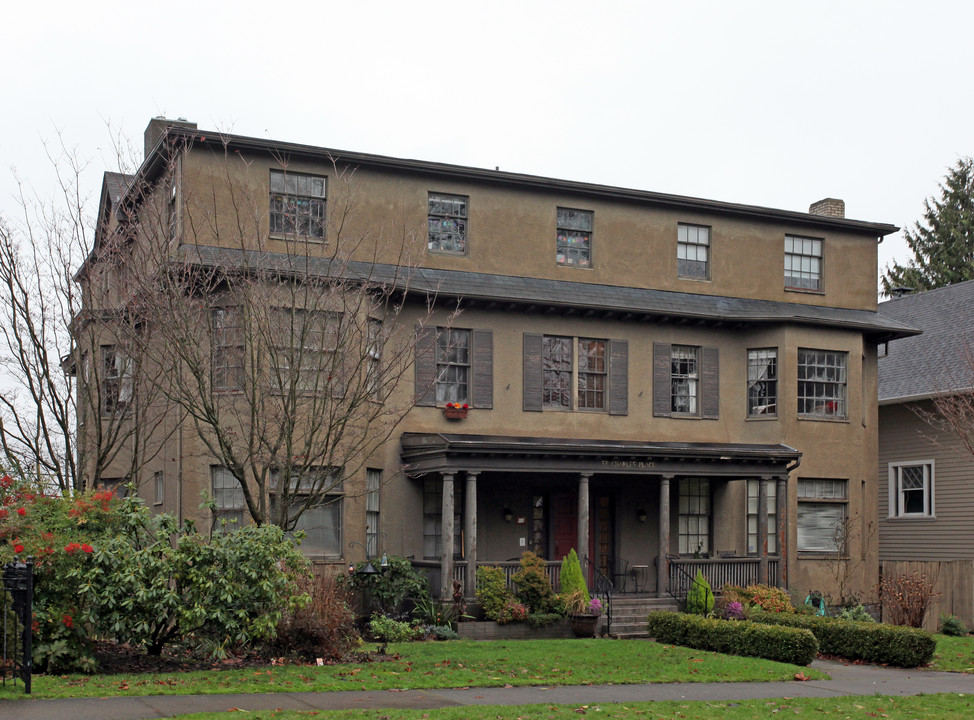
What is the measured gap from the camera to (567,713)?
39.5 ft

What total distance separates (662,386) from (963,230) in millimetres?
30779

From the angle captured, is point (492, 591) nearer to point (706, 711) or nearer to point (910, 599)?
point (910, 599)

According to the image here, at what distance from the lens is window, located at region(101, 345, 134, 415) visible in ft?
59.8

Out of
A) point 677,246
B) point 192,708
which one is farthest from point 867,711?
point 677,246

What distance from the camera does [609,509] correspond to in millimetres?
25906

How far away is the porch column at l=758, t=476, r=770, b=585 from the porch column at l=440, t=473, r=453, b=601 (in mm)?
7186

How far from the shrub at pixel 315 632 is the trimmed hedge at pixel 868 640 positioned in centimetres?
793

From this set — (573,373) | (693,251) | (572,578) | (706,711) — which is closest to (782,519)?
(573,373)

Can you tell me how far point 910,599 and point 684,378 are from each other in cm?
710

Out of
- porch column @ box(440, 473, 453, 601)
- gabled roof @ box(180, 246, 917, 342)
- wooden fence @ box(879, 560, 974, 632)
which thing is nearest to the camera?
porch column @ box(440, 473, 453, 601)

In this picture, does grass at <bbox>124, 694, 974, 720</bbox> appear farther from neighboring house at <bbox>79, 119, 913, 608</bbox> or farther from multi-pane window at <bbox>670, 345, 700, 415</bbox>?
multi-pane window at <bbox>670, 345, 700, 415</bbox>

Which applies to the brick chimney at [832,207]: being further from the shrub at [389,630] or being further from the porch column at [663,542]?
the shrub at [389,630]

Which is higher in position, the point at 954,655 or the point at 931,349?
the point at 931,349

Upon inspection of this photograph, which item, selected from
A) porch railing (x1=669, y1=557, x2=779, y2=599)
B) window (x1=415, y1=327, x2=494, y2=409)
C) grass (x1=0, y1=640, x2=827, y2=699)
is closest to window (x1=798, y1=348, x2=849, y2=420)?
porch railing (x1=669, y1=557, x2=779, y2=599)
